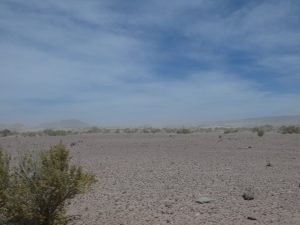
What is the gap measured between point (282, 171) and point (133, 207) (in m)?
8.38

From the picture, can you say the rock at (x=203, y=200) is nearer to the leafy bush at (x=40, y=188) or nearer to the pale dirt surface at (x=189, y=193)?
the pale dirt surface at (x=189, y=193)

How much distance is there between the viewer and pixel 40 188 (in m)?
8.81

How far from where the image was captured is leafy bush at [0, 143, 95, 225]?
8859 mm

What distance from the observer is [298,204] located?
38.5ft

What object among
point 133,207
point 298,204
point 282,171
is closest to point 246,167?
point 282,171

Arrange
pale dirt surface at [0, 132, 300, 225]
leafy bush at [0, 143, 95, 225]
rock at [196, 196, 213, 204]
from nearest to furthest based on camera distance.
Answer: leafy bush at [0, 143, 95, 225]
pale dirt surface at [0, 132, 300, 225]
rock at [196, 196, 213, 204]

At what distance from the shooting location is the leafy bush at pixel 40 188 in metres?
8.86

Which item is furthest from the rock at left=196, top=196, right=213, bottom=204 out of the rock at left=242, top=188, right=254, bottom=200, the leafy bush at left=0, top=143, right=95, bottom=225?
the leafy bush at left=0, top=143, right=95, bottom=225

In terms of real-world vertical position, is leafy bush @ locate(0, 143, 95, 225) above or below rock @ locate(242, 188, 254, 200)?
above

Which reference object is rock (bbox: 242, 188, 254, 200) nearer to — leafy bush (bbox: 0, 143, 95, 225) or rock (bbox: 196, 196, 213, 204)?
rock (bbox: 196, 196, 213, 204)

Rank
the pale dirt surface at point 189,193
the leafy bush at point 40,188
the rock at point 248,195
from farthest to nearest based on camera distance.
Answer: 1. the rock at point 248,195
2. the pale dirt surface at point 189,193
3. the leafy bush at point 40,188

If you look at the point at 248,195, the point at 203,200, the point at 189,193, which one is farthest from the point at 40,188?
the point at 248,195

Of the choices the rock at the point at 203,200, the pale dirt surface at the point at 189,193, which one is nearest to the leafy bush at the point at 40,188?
the pale dirt surface at the point at 189,193

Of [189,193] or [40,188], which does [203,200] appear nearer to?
[189,193]
